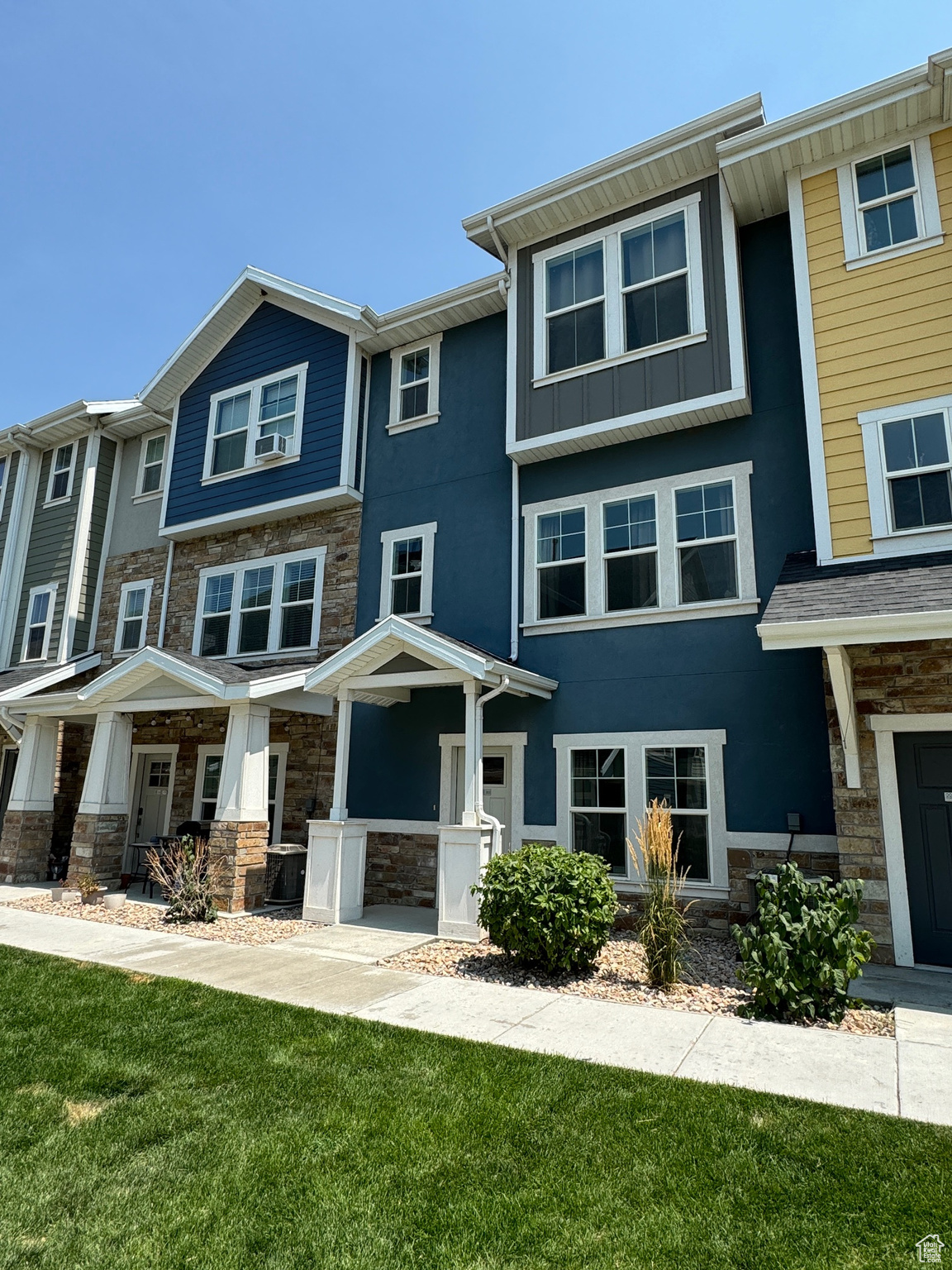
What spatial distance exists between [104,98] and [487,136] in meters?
5.35

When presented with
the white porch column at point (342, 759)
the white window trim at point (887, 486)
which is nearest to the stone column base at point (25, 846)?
the white porch column at point (342, 759)

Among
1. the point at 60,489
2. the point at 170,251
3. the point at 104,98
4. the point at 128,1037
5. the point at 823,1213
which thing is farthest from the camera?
the point at 60,489

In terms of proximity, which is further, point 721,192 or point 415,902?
point 415,902

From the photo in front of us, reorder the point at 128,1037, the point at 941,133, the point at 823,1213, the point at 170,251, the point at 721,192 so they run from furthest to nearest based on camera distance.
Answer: the point at 170,251 → the point at 721,192 → the point at 941,133 → the point at 128,1037 → the point at 823,1213

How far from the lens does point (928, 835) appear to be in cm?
757

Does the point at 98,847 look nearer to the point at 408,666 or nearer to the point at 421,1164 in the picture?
the point at 408,666

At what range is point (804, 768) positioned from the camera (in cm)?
855

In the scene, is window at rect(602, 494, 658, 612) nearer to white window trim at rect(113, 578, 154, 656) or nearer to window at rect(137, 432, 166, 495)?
white window trim at rect(113, 578, 154, 656)

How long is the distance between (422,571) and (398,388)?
343cm

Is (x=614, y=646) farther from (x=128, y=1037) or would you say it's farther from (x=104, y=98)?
(x=104, y=98)

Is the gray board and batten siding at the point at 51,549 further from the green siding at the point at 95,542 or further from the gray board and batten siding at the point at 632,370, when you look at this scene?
the gray board and batten siding at the point at 632,370

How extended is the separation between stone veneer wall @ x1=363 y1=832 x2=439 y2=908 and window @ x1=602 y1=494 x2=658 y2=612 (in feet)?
14.5

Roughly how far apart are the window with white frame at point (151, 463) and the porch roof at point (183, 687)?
5.46 metres

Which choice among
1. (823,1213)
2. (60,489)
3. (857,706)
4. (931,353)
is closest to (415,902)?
(857,706)
